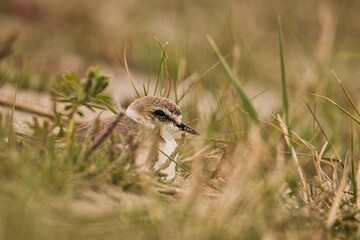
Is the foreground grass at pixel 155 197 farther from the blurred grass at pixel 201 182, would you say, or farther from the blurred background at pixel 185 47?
the blurred background at pixel 185 47

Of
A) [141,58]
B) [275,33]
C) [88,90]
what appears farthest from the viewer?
[275,33]

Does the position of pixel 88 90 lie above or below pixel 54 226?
above

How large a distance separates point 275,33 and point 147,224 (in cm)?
645

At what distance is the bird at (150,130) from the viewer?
9.52 ft

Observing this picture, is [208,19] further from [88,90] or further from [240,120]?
[88,90]

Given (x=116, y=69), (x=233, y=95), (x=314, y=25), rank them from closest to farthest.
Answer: (x=233, y=95) → (x=116, y=69) → (x=314, y=25)

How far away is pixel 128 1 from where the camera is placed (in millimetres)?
8055

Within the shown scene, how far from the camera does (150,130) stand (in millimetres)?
3268

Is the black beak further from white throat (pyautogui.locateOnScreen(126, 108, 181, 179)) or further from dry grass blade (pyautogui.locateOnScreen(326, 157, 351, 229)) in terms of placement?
dry grass blade (pyautogui.locateOnScreen(326, 157, 351, 229))

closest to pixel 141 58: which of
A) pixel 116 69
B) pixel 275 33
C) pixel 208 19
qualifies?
pixel 116 69

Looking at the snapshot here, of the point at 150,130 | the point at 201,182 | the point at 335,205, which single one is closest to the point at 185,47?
the point at 150,130

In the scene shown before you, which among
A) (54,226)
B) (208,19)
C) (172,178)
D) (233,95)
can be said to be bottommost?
(54,226)

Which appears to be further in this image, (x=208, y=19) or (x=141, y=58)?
(x=208, y=19)

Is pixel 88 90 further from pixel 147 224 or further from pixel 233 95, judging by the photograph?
pixel 233 95
